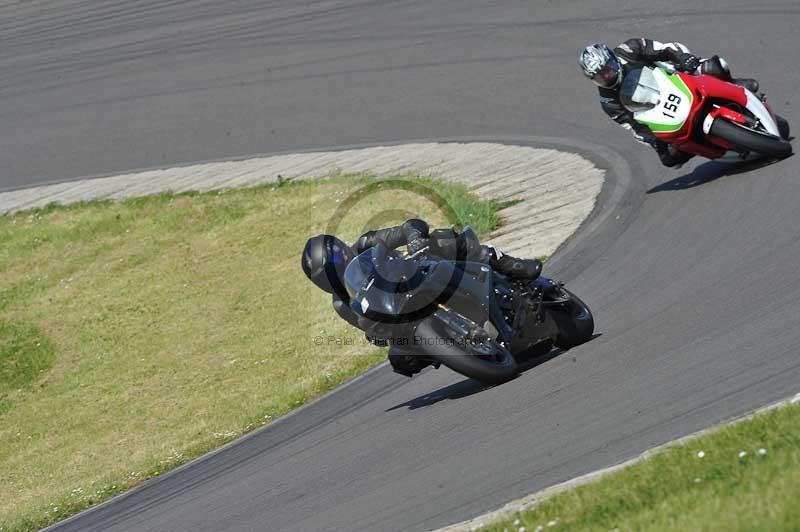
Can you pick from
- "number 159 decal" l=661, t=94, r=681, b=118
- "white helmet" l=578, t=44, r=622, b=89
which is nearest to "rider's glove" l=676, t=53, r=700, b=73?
"number 159 decal" l=661, t=94, r=681, b=118

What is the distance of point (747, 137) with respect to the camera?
10.6 m

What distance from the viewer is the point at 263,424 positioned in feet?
32.4

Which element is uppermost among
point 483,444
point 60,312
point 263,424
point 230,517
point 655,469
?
point 655,469

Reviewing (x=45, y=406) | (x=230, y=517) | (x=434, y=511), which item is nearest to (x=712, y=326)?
(x=434, y=511)

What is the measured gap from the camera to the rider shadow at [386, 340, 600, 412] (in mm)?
8180

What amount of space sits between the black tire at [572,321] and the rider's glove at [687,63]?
13.0ft

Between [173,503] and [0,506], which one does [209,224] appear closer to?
[0,506]

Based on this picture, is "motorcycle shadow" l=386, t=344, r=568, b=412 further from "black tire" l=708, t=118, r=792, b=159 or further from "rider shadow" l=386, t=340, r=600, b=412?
"black tire" l=708, t=118, r=792, b=159

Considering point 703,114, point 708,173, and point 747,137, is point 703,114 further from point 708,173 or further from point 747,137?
point 708,173

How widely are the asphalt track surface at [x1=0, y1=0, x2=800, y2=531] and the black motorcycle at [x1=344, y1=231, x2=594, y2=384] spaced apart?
28 centimetres

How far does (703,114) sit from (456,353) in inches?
185

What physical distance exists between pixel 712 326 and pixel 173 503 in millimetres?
3852

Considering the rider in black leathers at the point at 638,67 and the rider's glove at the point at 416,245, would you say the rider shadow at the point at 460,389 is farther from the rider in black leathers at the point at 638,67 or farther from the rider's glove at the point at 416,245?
the rider in black leathers at the point at 638,67

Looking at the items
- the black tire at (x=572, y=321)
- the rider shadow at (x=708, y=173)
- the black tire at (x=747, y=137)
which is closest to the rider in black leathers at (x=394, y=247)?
the black tire at (x=572, y=321)
